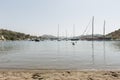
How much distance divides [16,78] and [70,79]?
12.7ft

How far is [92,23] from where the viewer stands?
436ft

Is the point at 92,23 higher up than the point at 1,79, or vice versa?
the point at 92,23

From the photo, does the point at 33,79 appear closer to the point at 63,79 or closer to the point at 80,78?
the point at 63,79

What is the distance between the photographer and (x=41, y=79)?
50.4ft

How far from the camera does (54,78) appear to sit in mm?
15812

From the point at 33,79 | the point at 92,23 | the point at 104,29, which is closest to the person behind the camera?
the point at 33,79

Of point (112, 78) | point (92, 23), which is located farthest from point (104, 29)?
point (112, 78)

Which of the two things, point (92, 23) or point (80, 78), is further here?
point (92, 23)

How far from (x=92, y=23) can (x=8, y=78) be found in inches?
4731

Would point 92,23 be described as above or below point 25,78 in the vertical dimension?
above

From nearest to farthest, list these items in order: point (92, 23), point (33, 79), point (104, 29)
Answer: point (33, 79), point (92, 23), point (104, 29)

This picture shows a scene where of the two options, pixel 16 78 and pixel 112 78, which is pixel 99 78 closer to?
pixel 112 78

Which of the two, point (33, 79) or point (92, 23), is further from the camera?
point (92, 23)

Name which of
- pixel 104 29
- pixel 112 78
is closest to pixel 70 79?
pixel 112 78
